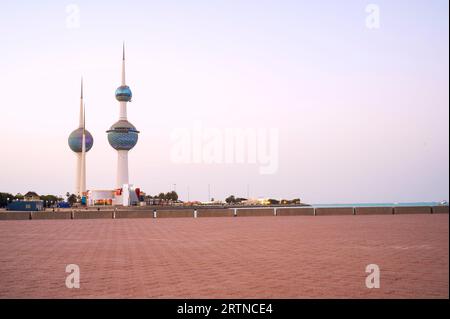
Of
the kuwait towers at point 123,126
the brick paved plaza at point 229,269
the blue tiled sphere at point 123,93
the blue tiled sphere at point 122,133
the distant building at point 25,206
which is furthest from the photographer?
the blue tiled sphere at point 122,133

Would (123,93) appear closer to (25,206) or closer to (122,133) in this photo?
(122,133)

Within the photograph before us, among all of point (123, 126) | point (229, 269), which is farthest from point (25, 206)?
Result: point (229, 269)

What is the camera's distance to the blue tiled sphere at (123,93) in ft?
634

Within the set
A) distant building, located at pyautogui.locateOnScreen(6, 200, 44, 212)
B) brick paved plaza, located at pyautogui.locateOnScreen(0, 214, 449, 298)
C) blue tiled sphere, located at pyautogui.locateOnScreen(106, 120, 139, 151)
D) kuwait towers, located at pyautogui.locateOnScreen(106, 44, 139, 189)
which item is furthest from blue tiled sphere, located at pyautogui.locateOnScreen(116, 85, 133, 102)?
brick paved plaza, located at pyautogui.locateOnScreen(0, 214, 449, 298)

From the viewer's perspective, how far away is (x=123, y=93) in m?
193

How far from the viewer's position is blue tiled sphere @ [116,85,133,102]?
7608 inches

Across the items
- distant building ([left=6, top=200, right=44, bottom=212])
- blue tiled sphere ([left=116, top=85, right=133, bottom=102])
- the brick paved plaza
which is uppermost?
blue tiled sphere ([left=116, top=85, right=133, bottom=102])

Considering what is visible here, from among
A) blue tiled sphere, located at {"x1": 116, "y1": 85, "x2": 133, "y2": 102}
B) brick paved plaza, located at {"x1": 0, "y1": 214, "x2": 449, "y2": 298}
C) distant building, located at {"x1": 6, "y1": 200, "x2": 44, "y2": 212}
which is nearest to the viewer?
brick paved plaza, located at {"x1": 0, "y1": 214, "x2": 449, "y2": 298}

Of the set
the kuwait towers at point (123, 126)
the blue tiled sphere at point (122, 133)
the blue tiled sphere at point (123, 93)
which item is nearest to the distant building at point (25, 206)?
the blue tiled sphere at point (122, 133)

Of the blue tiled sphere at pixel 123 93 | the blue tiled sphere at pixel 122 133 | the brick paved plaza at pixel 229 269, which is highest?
the blue tiled sphere at pixel 123 93

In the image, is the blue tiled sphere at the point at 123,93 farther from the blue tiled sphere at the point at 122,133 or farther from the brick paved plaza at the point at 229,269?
the brick paved plaza at the point at 229,269

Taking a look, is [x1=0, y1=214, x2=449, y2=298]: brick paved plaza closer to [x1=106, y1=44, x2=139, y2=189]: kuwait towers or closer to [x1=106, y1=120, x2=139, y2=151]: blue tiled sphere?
[x1=106, y1=120, x2=139, y2=151]: blue tiled sphere

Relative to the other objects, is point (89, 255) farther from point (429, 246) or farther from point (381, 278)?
point (429, 246)
